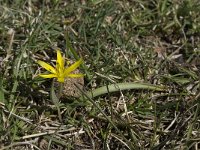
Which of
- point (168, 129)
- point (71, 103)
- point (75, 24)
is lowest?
point (168, 129)

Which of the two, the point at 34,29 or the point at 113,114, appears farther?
the point at 34,29

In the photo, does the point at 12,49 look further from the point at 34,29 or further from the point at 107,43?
the point at 107,43

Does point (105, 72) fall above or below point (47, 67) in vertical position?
below

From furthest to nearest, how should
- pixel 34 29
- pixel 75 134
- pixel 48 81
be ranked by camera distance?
pixel 34 29 → pixel 48 81 → pixel 75 134

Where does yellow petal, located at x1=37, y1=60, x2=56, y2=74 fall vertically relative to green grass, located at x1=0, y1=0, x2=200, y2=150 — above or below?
Result: above

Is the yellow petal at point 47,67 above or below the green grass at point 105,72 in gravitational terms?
above

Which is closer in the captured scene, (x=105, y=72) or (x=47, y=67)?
(x=47, y=67)

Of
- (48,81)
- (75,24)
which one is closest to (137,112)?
(48,81)

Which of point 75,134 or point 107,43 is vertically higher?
point 107,43
